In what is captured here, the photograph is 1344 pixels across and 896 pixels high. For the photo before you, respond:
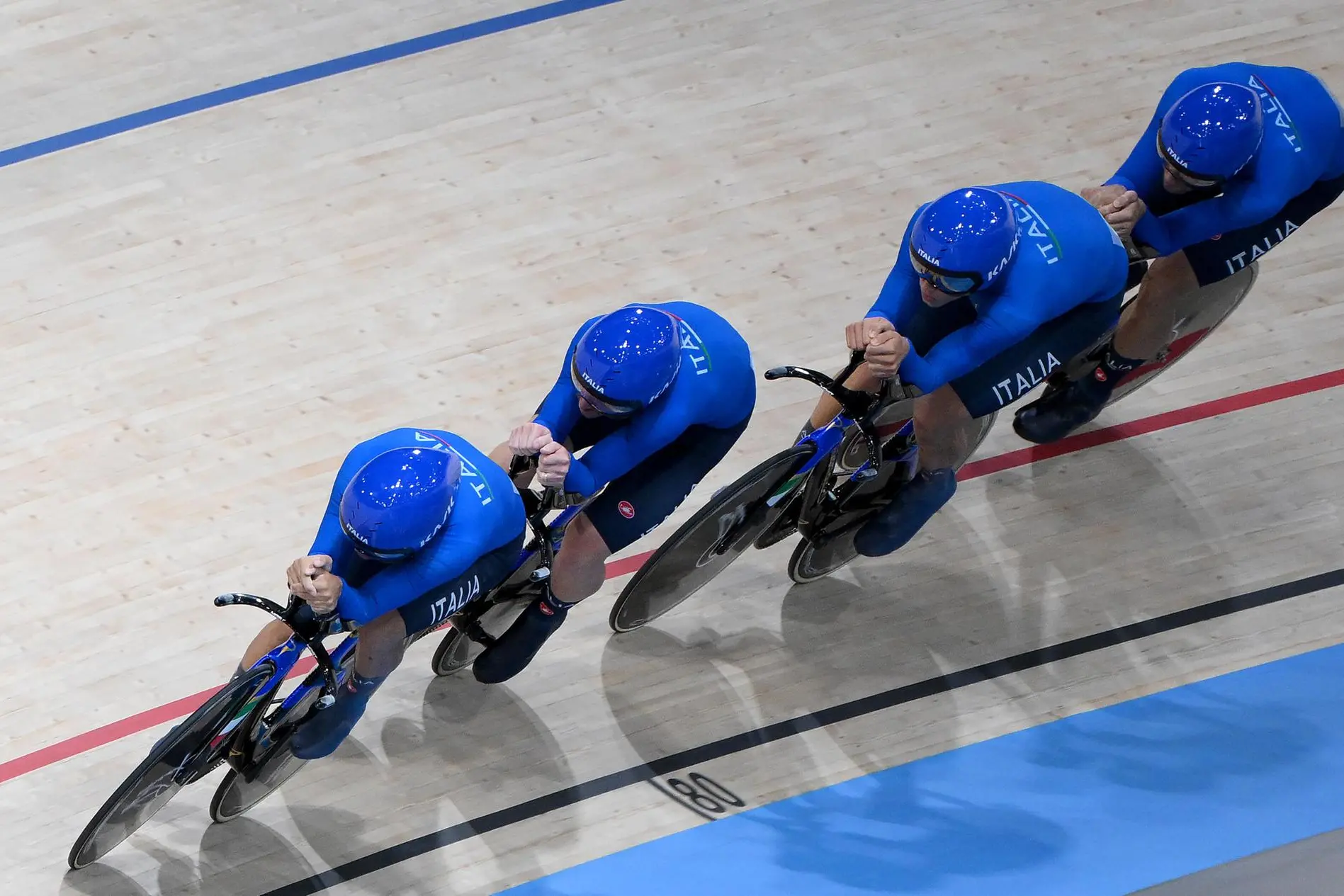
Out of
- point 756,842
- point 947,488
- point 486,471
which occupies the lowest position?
point 756,842

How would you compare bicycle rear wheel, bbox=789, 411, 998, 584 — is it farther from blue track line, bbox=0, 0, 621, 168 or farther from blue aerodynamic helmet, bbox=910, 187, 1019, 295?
blue track line, bbox=0, 0, 621, 168

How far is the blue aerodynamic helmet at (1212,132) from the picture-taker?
3568 mm

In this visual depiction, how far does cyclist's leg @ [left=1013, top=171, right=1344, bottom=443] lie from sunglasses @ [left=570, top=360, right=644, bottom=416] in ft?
5.83

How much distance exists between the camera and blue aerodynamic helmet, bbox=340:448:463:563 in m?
2.88

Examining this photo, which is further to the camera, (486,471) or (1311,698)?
(1311,698)

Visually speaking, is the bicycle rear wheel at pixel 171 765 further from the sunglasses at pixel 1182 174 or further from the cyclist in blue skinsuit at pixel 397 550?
the sunglasses at pixel 1182 174

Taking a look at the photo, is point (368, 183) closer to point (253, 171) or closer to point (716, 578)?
point (253, 171)

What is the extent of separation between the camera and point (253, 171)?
17.0 ft

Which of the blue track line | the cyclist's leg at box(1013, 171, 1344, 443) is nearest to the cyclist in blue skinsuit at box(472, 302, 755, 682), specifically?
the cyclist's leg at box(1013, 171, 1344, 443)

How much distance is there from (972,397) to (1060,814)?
1.14m

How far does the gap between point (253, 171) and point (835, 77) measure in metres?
2.31

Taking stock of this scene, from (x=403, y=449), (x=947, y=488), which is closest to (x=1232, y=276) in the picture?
(x=947, y=488)

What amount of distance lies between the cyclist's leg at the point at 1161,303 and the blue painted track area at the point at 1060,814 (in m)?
0.95

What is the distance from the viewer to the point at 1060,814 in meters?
3.72
